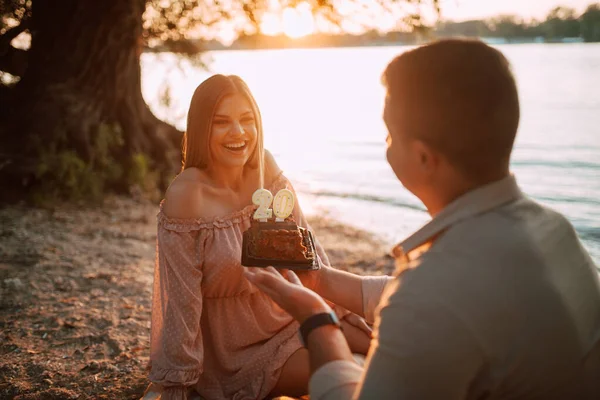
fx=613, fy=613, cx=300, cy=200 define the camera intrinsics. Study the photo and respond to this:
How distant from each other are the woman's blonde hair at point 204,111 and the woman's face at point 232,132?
0.11ft

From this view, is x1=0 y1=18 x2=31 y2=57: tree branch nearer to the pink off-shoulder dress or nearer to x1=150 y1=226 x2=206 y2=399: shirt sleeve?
the pink off-shoulder dress

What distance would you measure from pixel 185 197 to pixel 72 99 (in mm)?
6992

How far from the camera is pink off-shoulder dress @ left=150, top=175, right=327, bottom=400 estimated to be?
316 centimetres

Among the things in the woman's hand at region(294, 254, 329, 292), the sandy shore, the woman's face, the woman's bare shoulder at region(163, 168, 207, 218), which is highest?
the woman's face

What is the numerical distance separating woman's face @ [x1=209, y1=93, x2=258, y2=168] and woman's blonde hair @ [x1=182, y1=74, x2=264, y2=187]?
33mm

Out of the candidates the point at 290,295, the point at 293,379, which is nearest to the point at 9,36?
the point at 293,379

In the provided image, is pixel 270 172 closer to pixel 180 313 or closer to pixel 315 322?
pixel 180 313

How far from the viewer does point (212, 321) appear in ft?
11.0

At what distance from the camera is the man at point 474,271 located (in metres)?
1.64

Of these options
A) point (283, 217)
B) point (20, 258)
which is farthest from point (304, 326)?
point (20, 258)

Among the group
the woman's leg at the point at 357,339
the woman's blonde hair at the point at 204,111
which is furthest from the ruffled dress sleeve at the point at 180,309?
the woman's leg at the point at 357,339

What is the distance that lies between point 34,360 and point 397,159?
340 cm

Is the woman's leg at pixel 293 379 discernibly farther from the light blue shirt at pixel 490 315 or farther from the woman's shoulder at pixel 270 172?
the light blue shirt at pixel 490 315

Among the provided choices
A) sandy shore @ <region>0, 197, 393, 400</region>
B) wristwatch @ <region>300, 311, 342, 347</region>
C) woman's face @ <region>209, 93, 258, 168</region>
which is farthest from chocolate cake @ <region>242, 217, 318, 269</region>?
sandy shore @ <region>0, 197, 393, 400</region>
